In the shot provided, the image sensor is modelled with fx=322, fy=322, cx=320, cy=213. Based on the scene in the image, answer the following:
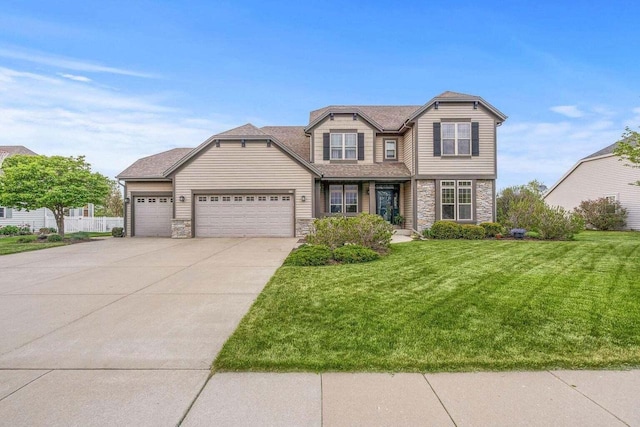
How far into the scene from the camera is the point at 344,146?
18.2 m

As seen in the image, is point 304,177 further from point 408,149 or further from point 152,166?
point 152,166

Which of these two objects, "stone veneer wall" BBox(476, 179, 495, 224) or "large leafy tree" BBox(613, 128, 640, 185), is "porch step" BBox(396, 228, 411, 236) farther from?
"large leafy tree" BBox(613, 128, 640, 185)

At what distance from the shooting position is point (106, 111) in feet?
62.3

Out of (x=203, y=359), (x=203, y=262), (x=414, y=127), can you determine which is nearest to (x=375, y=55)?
(x=414, y=127)

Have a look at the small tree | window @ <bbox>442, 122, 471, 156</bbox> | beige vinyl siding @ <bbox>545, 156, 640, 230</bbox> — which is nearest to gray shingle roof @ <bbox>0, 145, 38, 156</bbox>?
the small tree

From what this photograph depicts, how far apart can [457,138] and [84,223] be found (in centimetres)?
2446

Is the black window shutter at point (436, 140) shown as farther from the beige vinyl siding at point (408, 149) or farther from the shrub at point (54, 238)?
the shrub at point (54, 238)

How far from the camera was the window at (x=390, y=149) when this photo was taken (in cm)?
1894

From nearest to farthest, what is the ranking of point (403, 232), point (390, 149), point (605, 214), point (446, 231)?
point (446, 231)
point (403, 232)
point (390, 149)
point (605, 214)

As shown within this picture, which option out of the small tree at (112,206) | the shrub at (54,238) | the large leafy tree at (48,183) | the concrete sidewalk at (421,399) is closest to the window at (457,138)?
the concrete sidewalk at (421,399)

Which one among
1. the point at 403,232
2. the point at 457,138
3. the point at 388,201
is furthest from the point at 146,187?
the point at 457,138

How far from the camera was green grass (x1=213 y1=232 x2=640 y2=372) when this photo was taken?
135 inches

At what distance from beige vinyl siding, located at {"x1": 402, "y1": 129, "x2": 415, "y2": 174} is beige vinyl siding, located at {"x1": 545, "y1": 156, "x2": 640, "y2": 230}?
14.3 metres

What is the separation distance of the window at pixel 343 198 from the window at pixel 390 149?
9.07 feet
